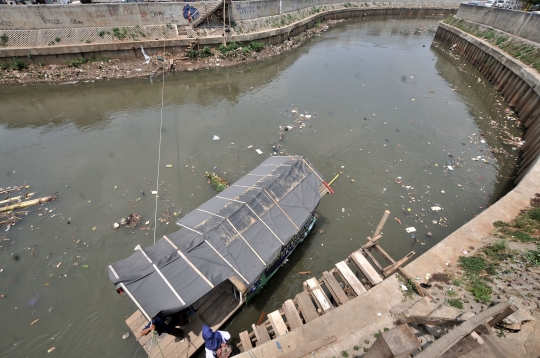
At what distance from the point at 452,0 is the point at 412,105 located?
48818 millimetres

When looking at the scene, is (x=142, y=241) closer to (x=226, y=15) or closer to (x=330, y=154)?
(x=330, y=154)

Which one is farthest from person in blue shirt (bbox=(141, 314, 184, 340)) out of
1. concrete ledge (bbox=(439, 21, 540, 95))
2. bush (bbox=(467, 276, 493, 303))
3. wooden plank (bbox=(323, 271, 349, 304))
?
concrete ledge (bbox=(439, 21, 540, 95))

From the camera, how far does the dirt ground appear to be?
1845 cm

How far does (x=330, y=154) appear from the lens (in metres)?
12.9

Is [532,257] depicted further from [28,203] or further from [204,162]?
[28,203]

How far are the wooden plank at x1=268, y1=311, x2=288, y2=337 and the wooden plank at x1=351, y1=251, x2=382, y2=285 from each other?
2328 mm

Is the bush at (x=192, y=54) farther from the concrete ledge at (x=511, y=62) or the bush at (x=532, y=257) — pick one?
the concrete ledge at (x=511, y=62)

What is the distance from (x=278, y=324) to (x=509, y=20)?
32.4 m

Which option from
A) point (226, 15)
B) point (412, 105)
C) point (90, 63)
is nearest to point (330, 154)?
point (412, 105)

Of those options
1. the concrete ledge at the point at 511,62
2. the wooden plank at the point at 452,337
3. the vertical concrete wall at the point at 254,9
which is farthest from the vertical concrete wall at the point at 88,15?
the wooden plank at the point at 452,337

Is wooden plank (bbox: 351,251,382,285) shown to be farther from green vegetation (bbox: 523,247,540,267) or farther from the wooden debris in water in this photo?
the wooden debris in water

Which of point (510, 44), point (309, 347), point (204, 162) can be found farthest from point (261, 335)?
point (510, 44)

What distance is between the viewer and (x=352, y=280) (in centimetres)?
646

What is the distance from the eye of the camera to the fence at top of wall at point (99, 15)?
709 inches
